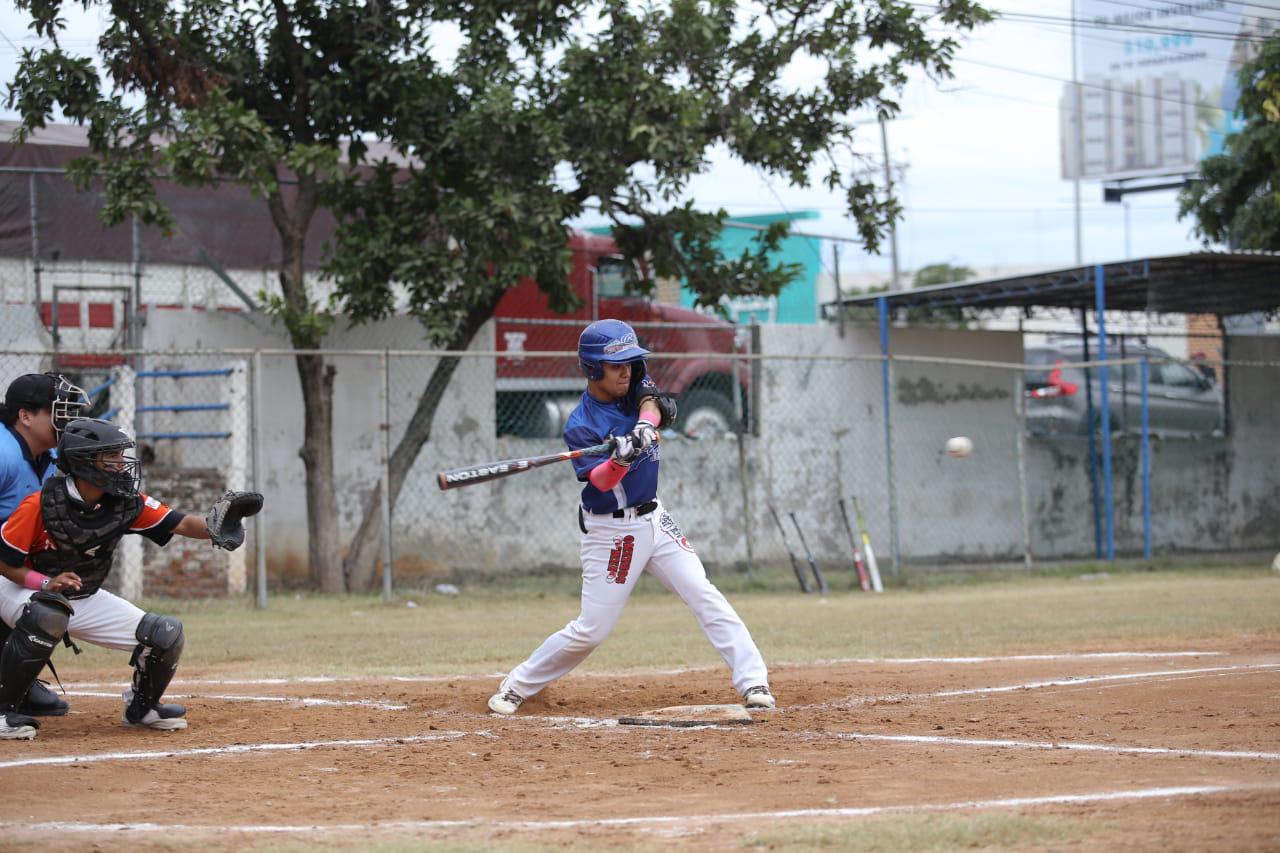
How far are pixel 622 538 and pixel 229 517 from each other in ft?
6.40

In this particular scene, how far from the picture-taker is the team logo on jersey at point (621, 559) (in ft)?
23.3

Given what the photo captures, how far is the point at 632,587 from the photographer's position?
278 inches

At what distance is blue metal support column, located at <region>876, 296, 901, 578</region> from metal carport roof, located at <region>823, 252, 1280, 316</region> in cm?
46

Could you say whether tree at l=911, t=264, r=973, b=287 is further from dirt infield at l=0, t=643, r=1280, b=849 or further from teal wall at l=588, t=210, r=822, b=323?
dirt infield at l=0, t=643, r=1280, b=849

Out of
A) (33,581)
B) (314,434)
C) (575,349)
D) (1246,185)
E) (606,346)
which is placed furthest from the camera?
(1246,185)

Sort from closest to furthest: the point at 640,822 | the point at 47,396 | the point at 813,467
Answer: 1. the point at 640,822
2. the point at 47,396
3. the point at 813,467

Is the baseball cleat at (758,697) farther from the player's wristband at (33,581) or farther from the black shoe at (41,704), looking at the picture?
the black shoe at (41,704)

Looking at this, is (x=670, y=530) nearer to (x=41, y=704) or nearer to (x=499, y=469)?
(x=499, y=469)

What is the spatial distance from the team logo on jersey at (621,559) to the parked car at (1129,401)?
1501 cm

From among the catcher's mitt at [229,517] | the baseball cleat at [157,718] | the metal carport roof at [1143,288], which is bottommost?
the baseball cleat at [157,718]

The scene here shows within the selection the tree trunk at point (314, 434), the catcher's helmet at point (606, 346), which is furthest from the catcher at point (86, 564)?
the tree trunk at point (314, 434)

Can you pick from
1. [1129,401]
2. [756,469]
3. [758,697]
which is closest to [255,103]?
[756,469]

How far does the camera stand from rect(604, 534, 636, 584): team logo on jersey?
7094 mm

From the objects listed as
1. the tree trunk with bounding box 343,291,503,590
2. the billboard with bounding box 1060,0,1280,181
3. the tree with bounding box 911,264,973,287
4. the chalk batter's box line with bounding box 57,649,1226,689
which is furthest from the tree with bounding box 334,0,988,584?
the tree with bounding box 911,264,973,287
